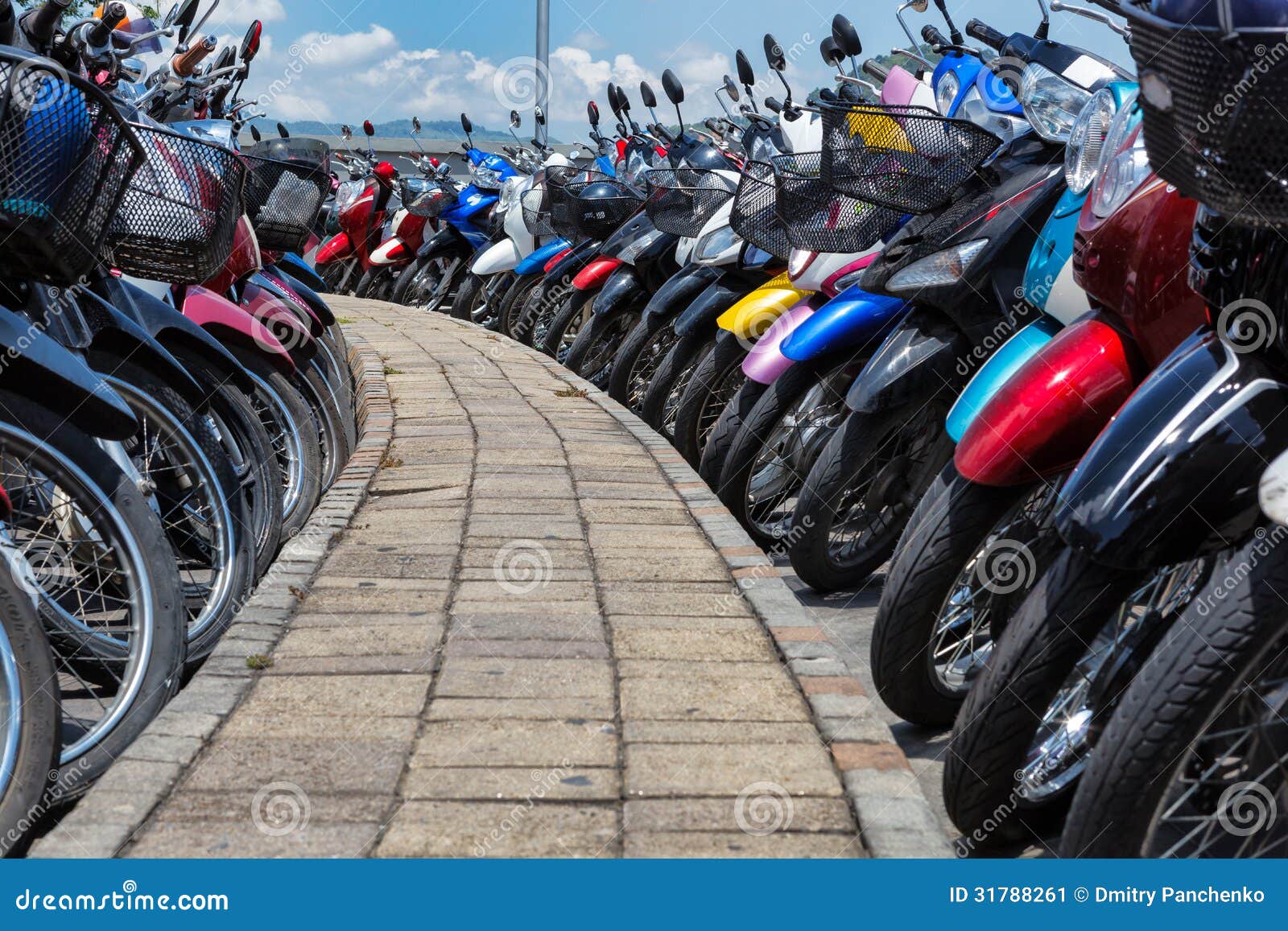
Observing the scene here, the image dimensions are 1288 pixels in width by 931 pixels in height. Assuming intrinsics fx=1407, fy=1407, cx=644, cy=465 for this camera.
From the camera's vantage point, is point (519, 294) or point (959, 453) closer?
point (959, 453)

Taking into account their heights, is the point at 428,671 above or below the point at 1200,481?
below

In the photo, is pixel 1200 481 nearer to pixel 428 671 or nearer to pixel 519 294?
pixel 428 671

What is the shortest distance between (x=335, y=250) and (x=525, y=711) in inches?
505

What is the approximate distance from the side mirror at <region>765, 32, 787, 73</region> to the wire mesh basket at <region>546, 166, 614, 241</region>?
8.27 feet

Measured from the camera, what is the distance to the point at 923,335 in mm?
3754

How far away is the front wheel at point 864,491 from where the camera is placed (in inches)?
151

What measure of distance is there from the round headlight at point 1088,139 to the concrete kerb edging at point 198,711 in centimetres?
200

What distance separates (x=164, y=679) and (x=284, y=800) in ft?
1.64

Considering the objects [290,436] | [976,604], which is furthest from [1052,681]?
[290,436]

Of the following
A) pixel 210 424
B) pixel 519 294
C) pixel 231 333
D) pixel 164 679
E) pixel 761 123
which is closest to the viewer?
pixel 164 679

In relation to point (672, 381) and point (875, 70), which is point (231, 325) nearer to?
point (672, 381)

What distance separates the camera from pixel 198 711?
270cm

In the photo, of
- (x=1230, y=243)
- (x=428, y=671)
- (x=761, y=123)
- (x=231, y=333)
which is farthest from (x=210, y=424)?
(x=761, y=123)

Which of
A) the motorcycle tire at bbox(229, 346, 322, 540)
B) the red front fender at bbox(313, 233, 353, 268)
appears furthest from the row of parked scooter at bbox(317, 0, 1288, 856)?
the red front fender at bbox(313, 233, 353, 268)
